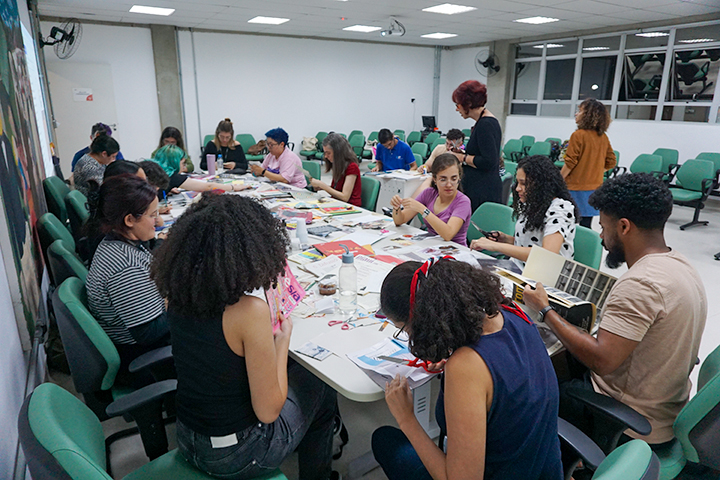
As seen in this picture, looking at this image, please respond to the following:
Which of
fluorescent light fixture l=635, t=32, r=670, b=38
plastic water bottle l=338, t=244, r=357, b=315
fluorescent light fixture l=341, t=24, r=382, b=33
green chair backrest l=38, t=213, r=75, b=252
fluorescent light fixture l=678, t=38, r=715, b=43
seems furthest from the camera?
fluorescent light fixture l=341, t=24, r=382, b=33

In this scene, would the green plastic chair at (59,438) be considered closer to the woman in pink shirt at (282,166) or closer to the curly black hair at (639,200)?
the curly black hair at (639,200)

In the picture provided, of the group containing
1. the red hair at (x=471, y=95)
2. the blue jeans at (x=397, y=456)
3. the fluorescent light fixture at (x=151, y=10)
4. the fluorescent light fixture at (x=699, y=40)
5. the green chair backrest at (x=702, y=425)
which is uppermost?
the fluorescent light fixture at (x=151, y=10)

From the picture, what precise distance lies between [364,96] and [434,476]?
10945 millimetres

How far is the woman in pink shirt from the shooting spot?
16.0ft

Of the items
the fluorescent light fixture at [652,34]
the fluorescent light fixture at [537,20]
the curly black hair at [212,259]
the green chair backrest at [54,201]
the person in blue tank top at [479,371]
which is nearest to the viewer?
the person in blue tank top at [479,371]

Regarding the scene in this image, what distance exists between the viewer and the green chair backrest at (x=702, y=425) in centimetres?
125

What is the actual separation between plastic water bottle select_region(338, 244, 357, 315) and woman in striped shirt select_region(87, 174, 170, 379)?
28.1 inches

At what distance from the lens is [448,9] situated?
7.09 meters

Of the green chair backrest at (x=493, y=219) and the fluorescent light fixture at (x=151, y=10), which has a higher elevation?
the fluorescent light fixture at (x=151, y=10)

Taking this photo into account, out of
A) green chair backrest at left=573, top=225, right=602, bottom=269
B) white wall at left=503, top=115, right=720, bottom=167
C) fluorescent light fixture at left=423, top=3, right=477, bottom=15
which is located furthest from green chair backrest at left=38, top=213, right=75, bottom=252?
white wall at left=503, top=115, right=720, bottom=167

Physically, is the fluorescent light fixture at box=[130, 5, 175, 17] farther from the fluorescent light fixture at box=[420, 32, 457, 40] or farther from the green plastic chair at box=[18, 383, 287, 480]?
the green plastic chair at box=[18, 383, 287, 480]

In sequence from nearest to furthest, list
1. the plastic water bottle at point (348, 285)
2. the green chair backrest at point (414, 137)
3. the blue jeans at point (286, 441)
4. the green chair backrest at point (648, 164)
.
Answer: the blue jeans at point (286, 441)
the plastic water bottle at point (348, 285)
the green chair backrest at point (648, 164)
the green chair backrest at point (414, 137)

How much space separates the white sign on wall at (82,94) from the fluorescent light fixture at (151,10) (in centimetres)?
185

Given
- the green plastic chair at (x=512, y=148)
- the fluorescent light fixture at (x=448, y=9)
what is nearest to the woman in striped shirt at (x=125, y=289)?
the fluorescent light fixture at (x=448, y=9)
